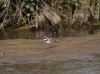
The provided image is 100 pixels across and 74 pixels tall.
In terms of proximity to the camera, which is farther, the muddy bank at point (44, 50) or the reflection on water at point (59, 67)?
the muddy bank at point (44, 50)

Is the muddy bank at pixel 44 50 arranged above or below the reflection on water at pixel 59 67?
below

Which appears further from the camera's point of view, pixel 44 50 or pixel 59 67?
pixel 44 50

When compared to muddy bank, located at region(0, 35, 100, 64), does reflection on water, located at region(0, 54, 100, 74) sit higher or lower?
higher

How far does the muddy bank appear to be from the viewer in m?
9.23

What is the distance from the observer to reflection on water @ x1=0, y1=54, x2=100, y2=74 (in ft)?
26.0

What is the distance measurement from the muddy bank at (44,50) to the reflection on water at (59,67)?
1.31ft

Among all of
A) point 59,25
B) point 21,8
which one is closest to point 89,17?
point 59,25

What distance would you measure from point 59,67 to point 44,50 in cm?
186

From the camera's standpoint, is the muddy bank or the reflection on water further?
the muddy bank

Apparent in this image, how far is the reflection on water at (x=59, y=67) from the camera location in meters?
7.93

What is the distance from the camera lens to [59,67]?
8344 mm

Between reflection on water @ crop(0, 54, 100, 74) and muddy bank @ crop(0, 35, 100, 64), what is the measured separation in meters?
0.40

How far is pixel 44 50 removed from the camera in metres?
10.1

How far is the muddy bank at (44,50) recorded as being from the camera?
9.23 m
